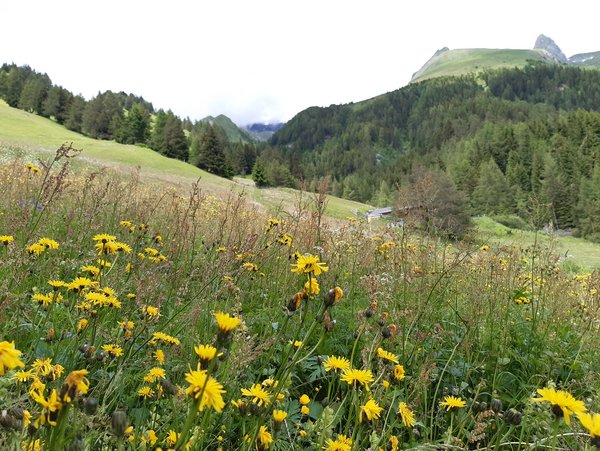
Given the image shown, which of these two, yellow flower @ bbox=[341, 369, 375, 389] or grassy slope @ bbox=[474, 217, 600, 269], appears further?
grassy slope @ bbox=[474, 217, 600, 269]

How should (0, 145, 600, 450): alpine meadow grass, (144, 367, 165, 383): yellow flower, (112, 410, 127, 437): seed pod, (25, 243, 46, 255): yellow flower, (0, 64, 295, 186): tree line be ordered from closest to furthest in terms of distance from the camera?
(112, 410, 127, 437): seed pod
(0, 145, 600, 450): alpine meadow grass
(144, 367, 165, 383): yellow flower
(25, 243, 46, 255): yellow flower
(0, 64, 295, 186): tree line

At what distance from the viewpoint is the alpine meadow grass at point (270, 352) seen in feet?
4.01

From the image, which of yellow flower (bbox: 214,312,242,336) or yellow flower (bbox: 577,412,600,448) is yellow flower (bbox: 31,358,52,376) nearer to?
yellow flower (bbox: 214,312,242,336)

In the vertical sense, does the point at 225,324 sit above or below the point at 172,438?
above

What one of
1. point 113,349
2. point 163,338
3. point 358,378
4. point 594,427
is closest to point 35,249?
point 113,349

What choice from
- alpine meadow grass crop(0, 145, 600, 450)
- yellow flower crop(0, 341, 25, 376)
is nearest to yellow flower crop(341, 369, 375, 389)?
alpine meadow grass crop(0, 145, 600, 450)

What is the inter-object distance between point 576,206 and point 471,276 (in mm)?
46696

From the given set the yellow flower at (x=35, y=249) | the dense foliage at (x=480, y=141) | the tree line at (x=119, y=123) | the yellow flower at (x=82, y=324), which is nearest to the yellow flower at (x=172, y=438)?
the yellow flower at (x=82, y=324)

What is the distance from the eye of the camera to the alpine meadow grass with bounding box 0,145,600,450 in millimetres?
1224

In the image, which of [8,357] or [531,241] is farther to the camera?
[531,241]

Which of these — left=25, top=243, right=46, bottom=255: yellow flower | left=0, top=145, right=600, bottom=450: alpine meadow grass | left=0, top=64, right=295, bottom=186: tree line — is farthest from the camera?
left=0, top=64, right=295, bottom=186: tree line

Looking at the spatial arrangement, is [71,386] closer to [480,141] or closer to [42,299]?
[42,299]

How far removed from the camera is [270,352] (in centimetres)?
233

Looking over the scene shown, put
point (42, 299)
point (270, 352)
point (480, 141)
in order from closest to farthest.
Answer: point (42, 299) < point (270, 352) < point (480, 141)
